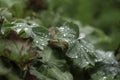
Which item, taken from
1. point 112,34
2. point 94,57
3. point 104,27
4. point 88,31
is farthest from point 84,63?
point 104,27

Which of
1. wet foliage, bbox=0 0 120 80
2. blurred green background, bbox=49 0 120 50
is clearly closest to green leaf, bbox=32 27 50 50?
wet foliage, bbox=0 0 120 80

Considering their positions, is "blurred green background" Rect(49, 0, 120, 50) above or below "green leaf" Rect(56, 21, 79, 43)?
below

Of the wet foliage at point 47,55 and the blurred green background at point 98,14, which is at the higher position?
the wet foliage at point 47,55

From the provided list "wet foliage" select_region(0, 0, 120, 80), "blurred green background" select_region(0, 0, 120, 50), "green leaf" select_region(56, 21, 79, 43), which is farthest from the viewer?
"blurred green background" select_region(0, 0, 120, 50)

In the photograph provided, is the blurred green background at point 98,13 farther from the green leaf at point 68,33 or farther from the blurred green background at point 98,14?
the green leaf at point 68,33

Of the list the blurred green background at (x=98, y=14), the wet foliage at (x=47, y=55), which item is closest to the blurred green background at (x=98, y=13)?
the blurred green background at (x=98, y=14)

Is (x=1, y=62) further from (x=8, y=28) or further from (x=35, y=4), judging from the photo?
(x=35, y=4)

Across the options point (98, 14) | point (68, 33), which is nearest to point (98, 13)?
point (98, 14)

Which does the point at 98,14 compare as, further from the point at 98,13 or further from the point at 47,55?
the point at 47,55

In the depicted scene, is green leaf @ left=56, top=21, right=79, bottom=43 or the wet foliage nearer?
the wet foliage

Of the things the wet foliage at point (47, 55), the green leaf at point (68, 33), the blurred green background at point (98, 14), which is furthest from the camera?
the blurred green background at point (98, 14)

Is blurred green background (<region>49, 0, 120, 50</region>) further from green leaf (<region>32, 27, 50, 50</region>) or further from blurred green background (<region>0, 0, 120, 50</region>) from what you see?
green leaf (<region>32, 27, 50, 50</region>)
